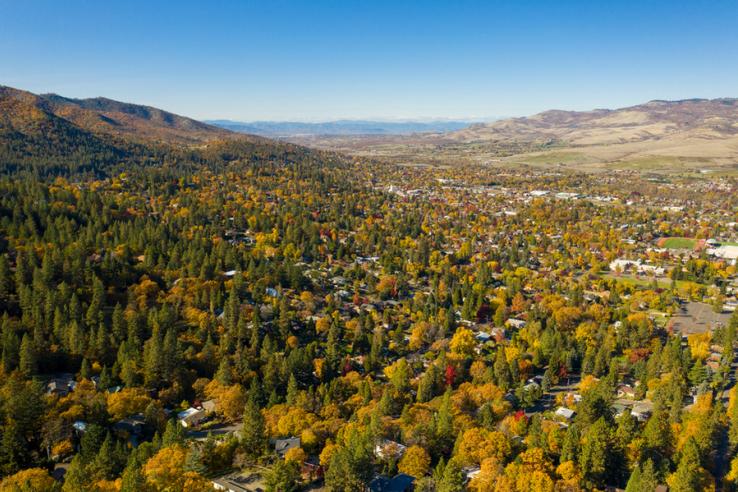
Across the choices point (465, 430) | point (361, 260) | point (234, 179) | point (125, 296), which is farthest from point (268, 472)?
point (234, 179)

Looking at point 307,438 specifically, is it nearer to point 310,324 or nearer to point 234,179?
point 310,324

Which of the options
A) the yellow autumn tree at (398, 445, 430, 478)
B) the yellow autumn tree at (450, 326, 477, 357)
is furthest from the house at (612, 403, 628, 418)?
the yellow autumn tree at (398, 445, 430, 478)

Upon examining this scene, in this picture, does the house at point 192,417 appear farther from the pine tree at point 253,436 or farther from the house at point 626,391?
the house at point 626,391

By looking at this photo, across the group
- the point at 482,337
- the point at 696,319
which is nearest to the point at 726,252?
the point at 696,319

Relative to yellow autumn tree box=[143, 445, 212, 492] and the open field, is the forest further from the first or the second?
the open field

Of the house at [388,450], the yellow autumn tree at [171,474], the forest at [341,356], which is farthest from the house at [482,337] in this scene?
the yellow autumn tree at [171,474]

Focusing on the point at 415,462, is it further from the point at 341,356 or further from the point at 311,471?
the point at 341,356
